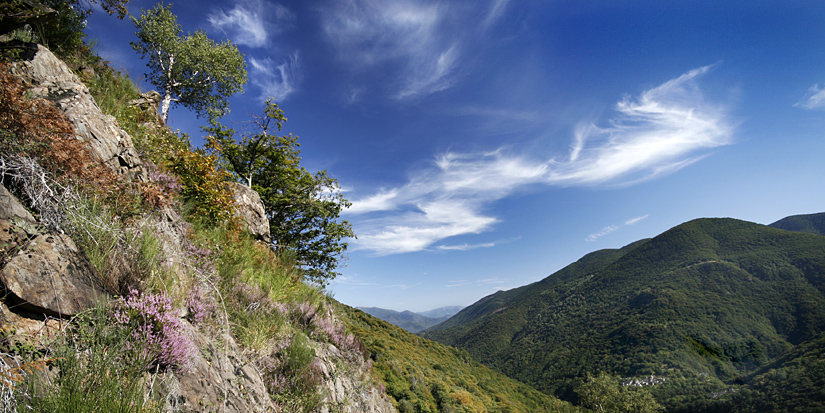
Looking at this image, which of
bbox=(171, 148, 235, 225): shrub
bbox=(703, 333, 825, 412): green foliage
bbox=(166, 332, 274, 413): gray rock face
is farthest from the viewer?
bbox=(703, 333, 825, 412): green foliage

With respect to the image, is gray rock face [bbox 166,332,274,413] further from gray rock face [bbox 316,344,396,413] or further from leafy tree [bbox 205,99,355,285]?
leafy tree [bbox 205,99,355,285]

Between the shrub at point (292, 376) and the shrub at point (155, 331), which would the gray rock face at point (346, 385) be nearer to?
the shrub at point (292, 376)

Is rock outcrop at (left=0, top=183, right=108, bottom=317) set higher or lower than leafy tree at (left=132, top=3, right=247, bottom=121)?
lower

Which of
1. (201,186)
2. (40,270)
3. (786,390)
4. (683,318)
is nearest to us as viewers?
(40,270)

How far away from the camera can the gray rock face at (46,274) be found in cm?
229

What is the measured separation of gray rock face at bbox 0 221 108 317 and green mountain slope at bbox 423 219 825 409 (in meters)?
106

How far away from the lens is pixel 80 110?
4801 millimetres

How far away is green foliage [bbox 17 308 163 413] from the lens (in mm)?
1861

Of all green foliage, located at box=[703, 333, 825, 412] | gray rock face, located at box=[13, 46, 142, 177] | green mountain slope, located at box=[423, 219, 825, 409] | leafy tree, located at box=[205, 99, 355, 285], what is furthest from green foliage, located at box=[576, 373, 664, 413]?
gray rock face, located at box=[13, 46, 142, 177]

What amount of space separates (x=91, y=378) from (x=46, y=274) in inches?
45.7

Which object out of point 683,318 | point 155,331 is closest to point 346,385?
point 155,331

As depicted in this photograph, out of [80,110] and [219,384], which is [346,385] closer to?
[219,384]

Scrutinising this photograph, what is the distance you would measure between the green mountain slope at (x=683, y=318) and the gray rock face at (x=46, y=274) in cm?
10595

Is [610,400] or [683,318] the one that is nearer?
[610,400]
